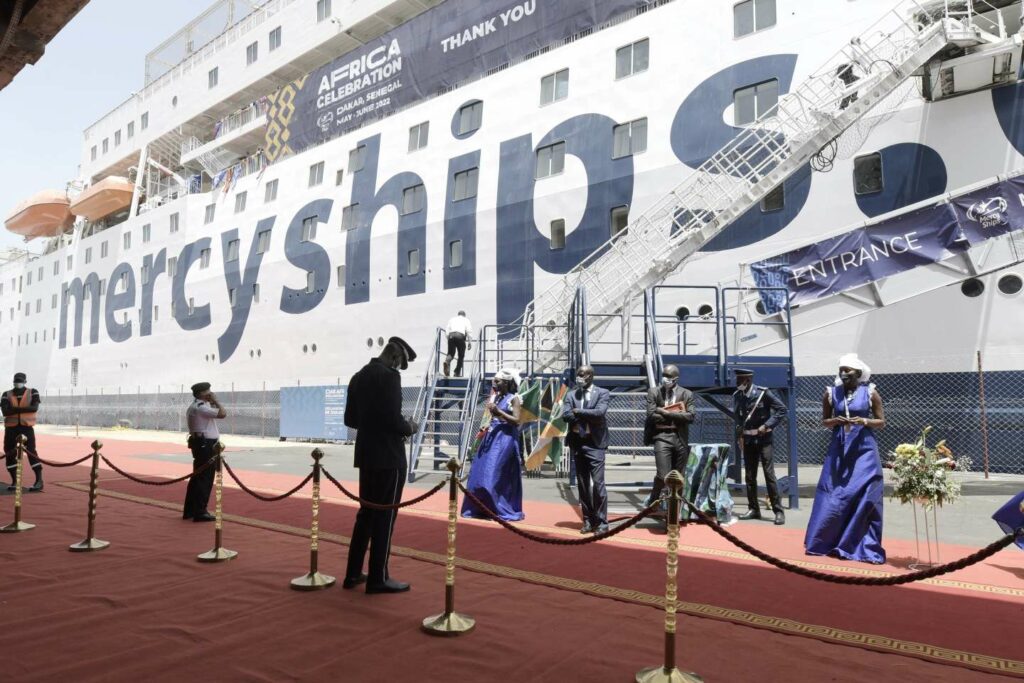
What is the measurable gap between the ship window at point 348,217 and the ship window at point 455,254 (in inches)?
197

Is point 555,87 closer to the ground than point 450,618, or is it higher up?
higher up

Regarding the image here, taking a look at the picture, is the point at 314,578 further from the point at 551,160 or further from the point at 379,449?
the point at 551,160

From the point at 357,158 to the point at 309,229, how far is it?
3355 mm

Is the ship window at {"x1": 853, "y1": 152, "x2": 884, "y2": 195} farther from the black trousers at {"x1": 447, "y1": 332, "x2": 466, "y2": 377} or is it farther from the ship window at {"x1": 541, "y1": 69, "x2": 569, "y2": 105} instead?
the black trousers at {"x1": 447, "y1": 332, "x2": 466, "y2": 377}

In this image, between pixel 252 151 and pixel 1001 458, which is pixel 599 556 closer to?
pixel 1001 458

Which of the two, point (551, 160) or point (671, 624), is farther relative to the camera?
point (551, 160)

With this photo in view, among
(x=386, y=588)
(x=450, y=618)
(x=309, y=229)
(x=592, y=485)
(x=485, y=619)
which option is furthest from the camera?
(x=309, y=229)

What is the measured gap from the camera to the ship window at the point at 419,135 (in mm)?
21000

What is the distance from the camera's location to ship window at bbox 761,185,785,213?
13.9m

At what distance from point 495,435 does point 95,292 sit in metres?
37.8

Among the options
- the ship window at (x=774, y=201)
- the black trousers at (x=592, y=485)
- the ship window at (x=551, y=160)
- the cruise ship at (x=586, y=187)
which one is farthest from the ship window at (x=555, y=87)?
the black trousers at (x=592, y=485)

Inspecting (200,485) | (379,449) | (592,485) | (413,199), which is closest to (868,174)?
(592,485)

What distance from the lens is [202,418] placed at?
778 cm

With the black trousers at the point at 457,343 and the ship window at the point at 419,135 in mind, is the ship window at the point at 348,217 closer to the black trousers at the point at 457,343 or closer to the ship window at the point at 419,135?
the ship window at the point at 419,135
